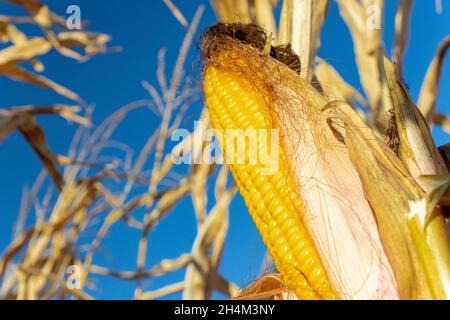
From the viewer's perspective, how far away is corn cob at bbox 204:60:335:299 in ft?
1.80

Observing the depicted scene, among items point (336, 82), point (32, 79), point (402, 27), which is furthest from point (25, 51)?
point (402, 27)

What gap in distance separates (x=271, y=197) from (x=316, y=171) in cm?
8

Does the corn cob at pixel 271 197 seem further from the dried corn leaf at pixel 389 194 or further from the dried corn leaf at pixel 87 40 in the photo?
the dried corn leaf at pixel 87 40

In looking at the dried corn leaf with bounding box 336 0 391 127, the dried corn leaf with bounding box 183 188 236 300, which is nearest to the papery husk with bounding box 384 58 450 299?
the dried corn leaf with bounding box 336 0 391 127

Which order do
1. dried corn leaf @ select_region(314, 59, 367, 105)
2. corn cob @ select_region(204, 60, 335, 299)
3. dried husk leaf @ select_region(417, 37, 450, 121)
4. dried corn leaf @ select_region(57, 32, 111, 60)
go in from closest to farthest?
corn cob @ select_region(204, 60, 335, 299) < dried husk leaf @ select_region(417, 37, 450, 121) < dried corn leaf @ select_region(314, 59, 367, 105) < dried corn leaf @ select_region(57, 32, 111, 60)

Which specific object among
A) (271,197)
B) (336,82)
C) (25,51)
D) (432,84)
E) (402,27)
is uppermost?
(25,51)

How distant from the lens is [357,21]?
1578mm

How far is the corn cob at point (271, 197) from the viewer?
548 millimetres

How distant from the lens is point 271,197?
63cm

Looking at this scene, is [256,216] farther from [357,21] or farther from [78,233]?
[78,233]

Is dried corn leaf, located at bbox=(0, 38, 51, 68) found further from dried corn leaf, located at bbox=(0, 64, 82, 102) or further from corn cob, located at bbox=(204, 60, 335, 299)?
corn cob, located at bbox=(204, 60, 335, 299)

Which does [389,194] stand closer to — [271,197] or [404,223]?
[404,223]

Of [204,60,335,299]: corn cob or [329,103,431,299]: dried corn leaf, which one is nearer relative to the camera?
[329,103,431,299]: dried corn leaf

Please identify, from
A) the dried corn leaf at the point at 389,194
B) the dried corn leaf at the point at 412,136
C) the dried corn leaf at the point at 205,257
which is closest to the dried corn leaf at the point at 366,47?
the dried corn leaf at the point at 205,257
